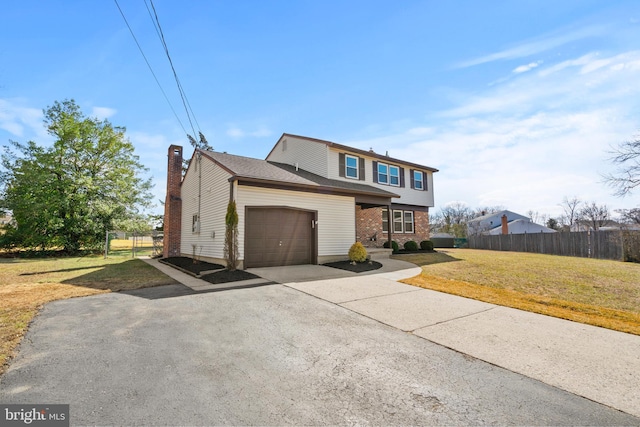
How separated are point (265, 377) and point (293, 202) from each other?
880 cm

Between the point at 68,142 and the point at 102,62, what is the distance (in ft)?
53.0

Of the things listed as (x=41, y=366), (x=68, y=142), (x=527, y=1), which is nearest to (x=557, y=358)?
(x=41, y=366)

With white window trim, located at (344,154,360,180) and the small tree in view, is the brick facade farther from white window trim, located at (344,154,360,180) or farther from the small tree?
the small tree

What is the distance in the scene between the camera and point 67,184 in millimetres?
19016

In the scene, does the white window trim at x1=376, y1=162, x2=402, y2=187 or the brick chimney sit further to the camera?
the white window trim at x1=376, y1=162, x2=402, y2=187

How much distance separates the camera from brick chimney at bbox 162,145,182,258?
1648 centimetres

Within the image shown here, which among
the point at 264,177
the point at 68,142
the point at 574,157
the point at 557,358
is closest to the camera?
the point at 557,358

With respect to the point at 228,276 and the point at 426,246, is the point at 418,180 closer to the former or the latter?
the point at 426,246

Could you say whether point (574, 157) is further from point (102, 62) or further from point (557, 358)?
point (102, 62)

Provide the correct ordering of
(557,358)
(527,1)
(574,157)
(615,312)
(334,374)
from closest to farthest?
(334,374) → (557,358) → (615,312) → (527,1) → (574,157)

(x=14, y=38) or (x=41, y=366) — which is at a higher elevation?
(x=14, y=38)

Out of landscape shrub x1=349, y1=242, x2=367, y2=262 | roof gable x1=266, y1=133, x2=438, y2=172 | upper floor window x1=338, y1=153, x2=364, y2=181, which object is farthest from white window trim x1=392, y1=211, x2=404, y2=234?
landscape shrub x1=349, y1=242, x2=367, y2=262

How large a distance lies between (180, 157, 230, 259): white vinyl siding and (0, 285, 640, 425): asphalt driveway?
261 inches

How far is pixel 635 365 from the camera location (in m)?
3.46
